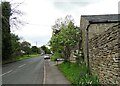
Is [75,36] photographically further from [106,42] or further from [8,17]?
[106,42]

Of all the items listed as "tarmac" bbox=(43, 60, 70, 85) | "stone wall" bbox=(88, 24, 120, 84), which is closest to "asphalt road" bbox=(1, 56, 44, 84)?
"tarmac" bbox=(43, 60, 70, 85)

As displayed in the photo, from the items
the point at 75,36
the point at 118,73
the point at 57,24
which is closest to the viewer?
the point at 118,73

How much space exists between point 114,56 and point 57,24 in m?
45.6

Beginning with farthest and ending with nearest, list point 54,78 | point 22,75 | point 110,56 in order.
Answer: point 22,75 → point 54,78 → point 110,56

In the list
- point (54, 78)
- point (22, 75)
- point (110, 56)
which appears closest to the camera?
point (110, 56)

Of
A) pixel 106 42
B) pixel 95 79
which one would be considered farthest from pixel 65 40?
pixel 106 42

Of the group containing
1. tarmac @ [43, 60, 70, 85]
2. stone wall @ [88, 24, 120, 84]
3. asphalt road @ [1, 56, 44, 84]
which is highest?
stone wall @ [88, 24, 120, 84]

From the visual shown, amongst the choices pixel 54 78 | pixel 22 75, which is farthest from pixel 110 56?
pixel 22 75

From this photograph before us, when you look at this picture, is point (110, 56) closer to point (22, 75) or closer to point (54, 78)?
point (54, 78)

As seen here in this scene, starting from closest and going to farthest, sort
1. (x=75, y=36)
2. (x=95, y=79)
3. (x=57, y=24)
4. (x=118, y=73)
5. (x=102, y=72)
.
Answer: (x=118, y=73), (x=102, y=72), (x=95, y=79), (x=75, y=36), (x=57, y=24)

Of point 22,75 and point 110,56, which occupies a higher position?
point 110,56

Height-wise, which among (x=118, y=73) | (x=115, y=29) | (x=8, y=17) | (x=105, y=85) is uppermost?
(x=8, y=17)

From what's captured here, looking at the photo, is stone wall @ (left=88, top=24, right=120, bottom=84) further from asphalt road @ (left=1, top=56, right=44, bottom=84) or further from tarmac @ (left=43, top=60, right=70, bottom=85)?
asphalt road @ (left=1, top=56, right=44, bottom=84)

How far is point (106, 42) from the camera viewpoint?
925 cm
